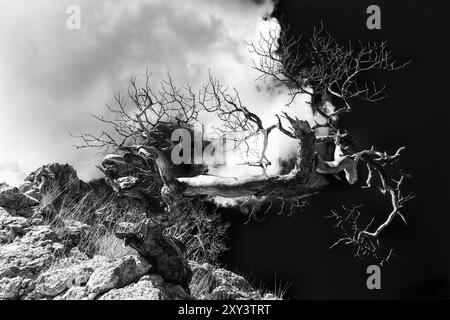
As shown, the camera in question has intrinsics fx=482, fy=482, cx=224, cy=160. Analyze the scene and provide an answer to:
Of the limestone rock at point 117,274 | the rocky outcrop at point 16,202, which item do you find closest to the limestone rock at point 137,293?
the limestone rock at point 117,274

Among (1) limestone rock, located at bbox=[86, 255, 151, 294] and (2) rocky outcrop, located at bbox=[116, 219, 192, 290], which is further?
(2) rocky outcrop, located at bbox=[116, 219, 192, 290]

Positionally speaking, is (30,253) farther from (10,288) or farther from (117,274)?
(117,274)

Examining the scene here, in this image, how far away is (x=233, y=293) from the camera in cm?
638

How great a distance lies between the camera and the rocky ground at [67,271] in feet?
18.3

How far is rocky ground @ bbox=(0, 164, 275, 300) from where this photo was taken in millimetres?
5578

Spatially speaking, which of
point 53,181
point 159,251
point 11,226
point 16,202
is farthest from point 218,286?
point 53,181

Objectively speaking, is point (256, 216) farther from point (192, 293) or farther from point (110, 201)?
point (110, 201)

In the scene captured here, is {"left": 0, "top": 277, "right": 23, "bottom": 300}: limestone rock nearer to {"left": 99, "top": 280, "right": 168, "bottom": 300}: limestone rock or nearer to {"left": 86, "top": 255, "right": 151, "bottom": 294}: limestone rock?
{"left": 86, "top": 255, "right": 151, "bottom": 294}: limestone rock

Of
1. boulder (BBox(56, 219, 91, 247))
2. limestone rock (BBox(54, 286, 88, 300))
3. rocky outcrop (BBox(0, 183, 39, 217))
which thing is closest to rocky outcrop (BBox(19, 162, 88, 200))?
rocky outcrop (BBox(0, 183, 39, 217))

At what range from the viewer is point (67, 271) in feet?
19.9

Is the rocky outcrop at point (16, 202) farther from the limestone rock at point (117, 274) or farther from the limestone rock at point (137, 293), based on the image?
the limestone rock at point (137, 293)
